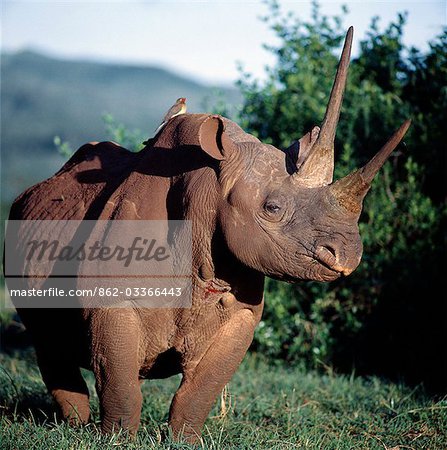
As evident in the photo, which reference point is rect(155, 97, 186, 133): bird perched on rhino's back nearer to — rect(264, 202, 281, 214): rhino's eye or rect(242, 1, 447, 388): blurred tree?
rect(264, 202, 281, 214): rhino's eye

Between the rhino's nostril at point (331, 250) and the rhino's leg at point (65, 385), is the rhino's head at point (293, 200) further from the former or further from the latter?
the rhino's leg at point (65, 385)

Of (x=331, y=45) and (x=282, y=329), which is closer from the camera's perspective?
(x=282, y=329)

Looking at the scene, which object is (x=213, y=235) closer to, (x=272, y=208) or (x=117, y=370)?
(x=272, y=208)

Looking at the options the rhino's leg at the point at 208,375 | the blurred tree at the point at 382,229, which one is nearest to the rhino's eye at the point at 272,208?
the rhino's leg at the point at 208,375

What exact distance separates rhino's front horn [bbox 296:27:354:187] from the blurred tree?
4.30 meters

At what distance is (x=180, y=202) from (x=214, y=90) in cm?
621

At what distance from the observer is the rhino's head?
4.88 meters

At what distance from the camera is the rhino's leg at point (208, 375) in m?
5.69

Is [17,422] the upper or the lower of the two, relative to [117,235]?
lower

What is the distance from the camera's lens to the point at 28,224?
668cm

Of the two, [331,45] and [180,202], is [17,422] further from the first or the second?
[331,45]

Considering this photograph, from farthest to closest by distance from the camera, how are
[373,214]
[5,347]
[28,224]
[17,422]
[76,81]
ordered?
[76,81], [5,347], [373,214], [28,224], [17,422]

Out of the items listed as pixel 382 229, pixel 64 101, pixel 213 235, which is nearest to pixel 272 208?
pixel 213 235

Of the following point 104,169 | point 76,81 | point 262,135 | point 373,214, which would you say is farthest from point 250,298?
point 76,81
